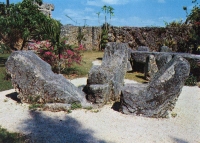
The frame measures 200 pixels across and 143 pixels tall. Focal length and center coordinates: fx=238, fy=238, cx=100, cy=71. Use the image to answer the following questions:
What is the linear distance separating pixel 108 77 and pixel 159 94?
1799 millimetres

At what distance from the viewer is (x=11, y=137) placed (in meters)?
4.78

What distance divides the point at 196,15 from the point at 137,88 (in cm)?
1369

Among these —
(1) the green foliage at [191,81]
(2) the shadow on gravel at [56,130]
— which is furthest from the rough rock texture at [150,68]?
(2) the shadow on gravel at [56,130]

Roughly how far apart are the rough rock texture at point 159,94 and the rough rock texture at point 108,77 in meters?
0.80

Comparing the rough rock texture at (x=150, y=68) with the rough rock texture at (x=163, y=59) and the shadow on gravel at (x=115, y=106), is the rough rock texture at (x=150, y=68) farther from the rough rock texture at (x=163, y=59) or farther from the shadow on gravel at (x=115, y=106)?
the shadow on gravel at (x=115, y=106)

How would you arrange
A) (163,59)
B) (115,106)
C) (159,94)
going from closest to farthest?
(159,94) < (115,106) < (163,59)

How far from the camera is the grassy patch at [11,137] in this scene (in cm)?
460

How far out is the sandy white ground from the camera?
5078 mm

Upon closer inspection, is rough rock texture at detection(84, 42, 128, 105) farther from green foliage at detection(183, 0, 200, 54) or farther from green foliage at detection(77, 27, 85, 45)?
green foliage at detection(77, 27, 85, 45)

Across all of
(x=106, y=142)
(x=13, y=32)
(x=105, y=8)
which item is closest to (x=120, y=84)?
(x=106, y=142)

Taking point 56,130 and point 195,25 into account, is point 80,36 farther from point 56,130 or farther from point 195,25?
point 56,130

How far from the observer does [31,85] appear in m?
6.96

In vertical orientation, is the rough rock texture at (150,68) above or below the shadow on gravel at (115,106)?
→ above

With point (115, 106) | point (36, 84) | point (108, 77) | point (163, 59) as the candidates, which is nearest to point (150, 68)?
point (163, 59)
